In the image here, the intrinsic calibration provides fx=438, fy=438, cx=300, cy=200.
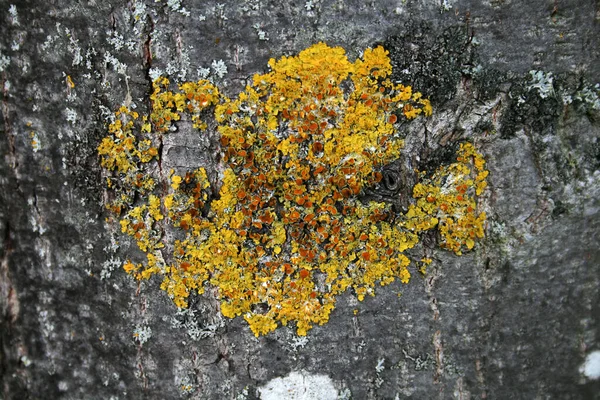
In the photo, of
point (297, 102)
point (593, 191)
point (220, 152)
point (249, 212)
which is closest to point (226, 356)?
point (249, 212)

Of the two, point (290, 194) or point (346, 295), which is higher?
point (290, 194)

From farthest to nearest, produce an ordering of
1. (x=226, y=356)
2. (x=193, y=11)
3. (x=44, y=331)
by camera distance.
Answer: (x=44, y=331) → (x=226, y=356) → (x=193, y=11)

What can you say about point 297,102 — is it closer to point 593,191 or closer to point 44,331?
point 593,191
